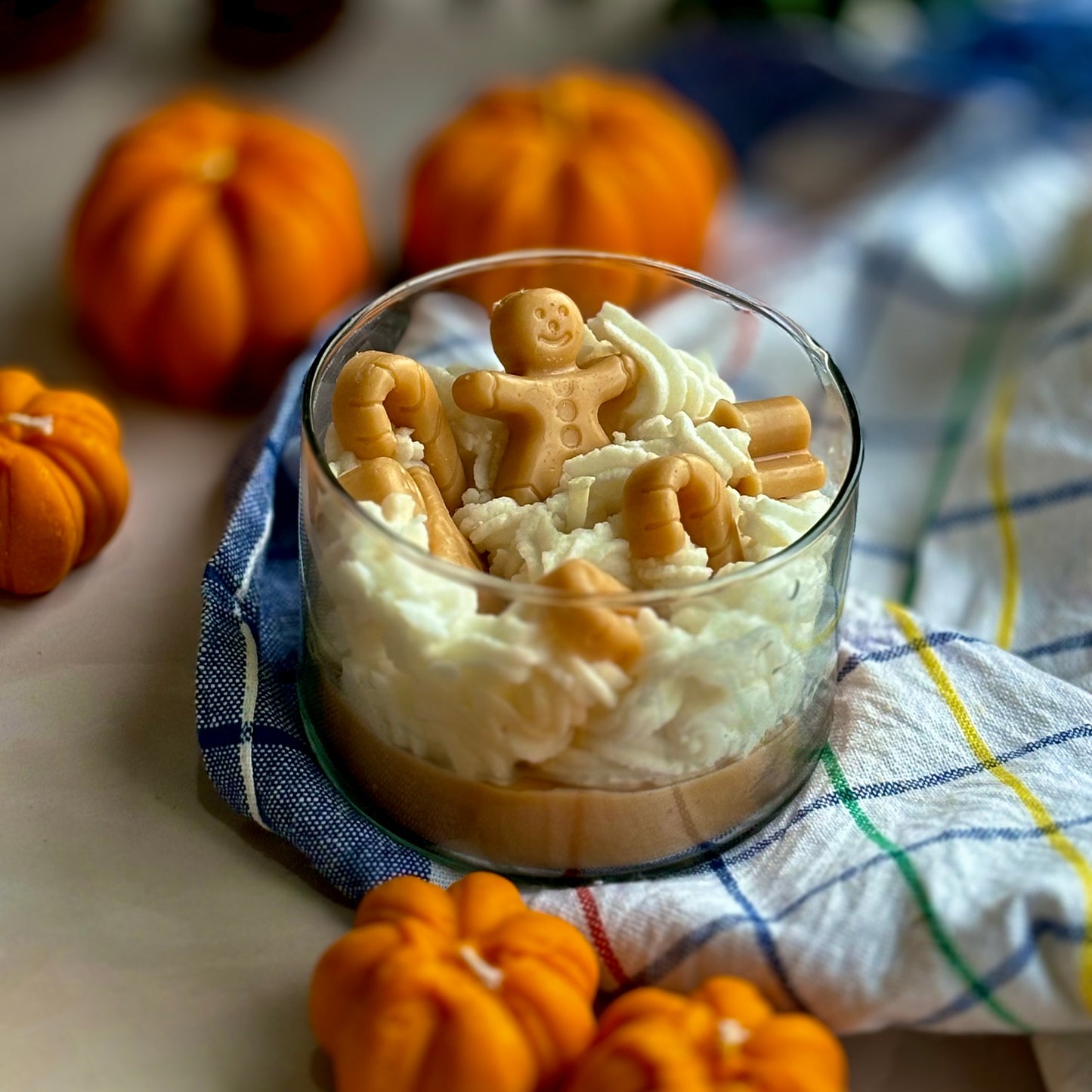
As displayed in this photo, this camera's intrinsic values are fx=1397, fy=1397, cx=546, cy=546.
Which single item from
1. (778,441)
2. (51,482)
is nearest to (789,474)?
(778,441)

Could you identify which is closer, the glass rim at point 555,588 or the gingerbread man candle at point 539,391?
the glass rim at point 555,588


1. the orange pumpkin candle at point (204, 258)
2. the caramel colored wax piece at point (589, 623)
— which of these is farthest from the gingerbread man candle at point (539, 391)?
the orange pumpkin candle at point (204, 258)

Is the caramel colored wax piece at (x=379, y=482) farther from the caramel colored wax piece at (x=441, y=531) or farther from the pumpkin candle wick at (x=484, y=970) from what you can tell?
the pumpkin candle wick at (x=484, y=970)

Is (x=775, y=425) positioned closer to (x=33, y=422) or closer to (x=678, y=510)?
(x=678, y=510)

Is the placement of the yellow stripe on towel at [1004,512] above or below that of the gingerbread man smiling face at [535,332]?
below

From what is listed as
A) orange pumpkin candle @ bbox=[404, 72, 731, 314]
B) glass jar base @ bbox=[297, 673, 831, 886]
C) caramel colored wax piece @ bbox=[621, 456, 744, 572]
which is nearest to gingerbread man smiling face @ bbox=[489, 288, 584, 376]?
caramel colored wax piece @ bbox=[621, 456, 744, 572]

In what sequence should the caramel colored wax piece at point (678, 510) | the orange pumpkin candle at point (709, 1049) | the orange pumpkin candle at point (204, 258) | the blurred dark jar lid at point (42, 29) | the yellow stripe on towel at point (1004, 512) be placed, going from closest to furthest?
the orange pumpkin candle at point (709, 1049) → the caramel colored wax piece at point (678, 510) → the yellow stripe on towel at point (1004, 512) → the orange pumpkin candle at point (204, 258) → the blurred dark jar lid at point (42, 29)
